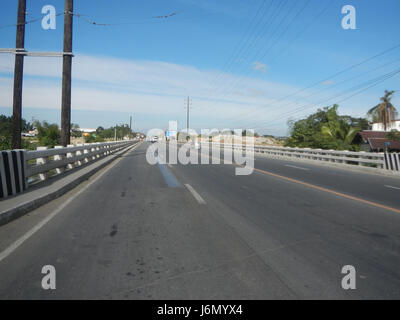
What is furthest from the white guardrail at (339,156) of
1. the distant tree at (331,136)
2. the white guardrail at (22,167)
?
the white guardrail at (22,167)

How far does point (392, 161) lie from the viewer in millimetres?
18281

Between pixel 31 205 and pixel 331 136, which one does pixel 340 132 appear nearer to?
pixel 331 136

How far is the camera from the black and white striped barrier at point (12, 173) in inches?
301

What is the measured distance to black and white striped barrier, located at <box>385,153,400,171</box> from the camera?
1806 centimetres

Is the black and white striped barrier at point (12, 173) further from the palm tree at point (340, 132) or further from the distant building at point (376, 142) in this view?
the distant building at point (376, 142)

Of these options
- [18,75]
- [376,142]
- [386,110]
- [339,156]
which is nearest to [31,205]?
[18,75]

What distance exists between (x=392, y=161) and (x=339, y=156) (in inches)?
198

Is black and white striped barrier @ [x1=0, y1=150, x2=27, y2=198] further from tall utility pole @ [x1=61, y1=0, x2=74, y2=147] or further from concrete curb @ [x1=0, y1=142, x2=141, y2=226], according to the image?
tall utility pole @ [x1=61, y1=0, x2=74, y2=147]

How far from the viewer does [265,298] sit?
3391 millimetres

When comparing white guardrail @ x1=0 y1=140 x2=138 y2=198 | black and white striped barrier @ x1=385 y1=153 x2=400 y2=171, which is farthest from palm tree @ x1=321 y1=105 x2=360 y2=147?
white guardrail @ x1=0 y1=140 x2=138 y2=198

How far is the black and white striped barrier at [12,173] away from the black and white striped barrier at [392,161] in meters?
17.7

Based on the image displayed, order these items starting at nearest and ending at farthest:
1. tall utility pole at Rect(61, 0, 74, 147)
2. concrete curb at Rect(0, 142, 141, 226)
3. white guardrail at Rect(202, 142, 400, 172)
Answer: concrete curb at Rect(0, 142, 141, 226) → tall utility pole at Rect(61, 0, 74, 147) → white guardrail at Rect(202, 142, 400, 172)
